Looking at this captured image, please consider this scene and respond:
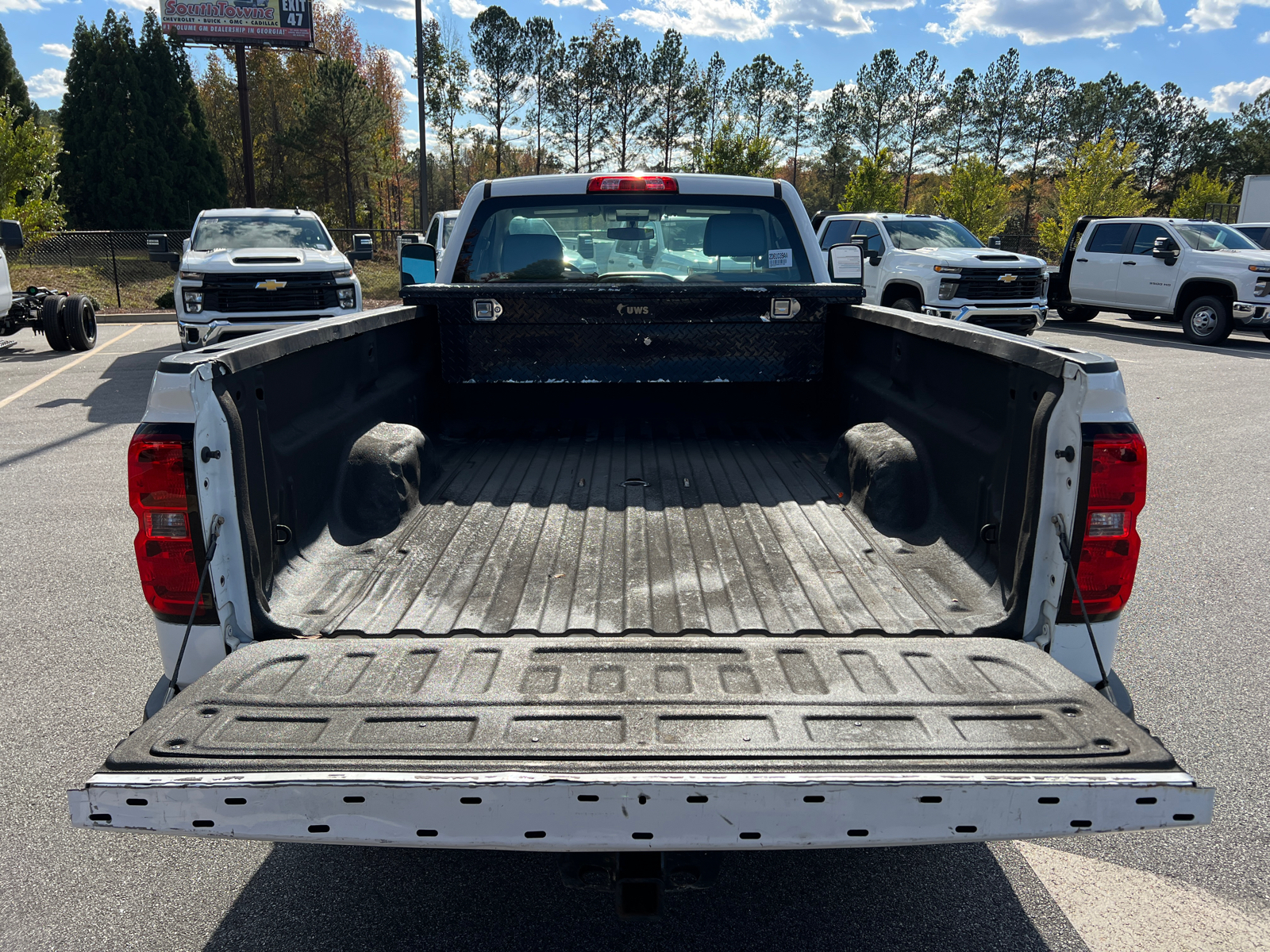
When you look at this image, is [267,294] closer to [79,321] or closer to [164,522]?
[79,321]

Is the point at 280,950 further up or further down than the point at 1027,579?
further down

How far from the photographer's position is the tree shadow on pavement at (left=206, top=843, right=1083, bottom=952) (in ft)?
8.00

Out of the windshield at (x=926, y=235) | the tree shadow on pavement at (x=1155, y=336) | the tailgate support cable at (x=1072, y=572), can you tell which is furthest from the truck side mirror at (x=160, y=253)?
the tree shadow on pavement at (x=1155, y=336)

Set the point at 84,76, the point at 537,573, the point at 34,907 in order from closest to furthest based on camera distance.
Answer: the point at 34,907, the point at 537,573, the point at 84,76

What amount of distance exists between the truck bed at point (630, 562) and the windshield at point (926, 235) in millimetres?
11818

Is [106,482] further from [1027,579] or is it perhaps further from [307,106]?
[307,106]

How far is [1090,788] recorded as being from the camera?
1.75 metres

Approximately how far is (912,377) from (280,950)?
2.76 meters

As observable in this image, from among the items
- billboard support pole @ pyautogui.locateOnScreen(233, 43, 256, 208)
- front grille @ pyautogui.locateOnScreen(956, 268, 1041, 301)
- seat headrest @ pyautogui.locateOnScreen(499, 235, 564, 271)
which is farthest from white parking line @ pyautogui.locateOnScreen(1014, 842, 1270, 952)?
billboard support pole @ pyautogui.locateOnScreen(233, 43, 256, 208)

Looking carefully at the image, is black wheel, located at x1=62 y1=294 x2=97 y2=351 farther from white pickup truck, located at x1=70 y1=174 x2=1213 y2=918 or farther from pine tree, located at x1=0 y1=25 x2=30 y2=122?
pine tree, located at x1=0 y1=25 x2=30 y2=122

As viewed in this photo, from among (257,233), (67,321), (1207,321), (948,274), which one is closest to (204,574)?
(257,233)

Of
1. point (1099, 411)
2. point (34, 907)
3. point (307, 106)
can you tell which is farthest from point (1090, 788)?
point (307, 106)

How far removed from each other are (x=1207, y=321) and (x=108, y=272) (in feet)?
84.4

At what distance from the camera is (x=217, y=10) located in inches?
1088
